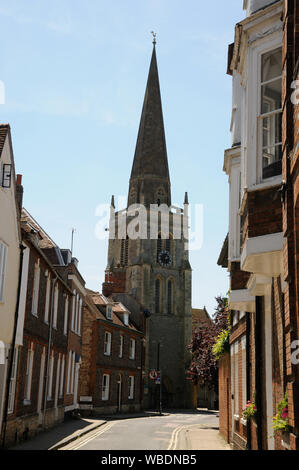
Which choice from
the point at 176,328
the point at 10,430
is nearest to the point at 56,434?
the point at 10,430

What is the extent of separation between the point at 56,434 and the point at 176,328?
51.0m

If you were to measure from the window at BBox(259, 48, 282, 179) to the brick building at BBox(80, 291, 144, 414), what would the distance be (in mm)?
29945

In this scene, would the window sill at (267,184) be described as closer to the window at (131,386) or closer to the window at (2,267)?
the window at (2,267)

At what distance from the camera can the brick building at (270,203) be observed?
6621 mm

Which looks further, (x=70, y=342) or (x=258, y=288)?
(x=70, y=342)

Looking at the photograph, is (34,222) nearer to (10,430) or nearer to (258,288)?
(10,430)

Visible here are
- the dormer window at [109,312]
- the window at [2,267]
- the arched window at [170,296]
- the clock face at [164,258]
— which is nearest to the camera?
the window at [2,267]

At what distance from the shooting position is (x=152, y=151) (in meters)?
80.1

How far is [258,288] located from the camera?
33.1 ft

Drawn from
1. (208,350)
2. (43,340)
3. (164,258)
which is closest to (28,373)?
(43,340)

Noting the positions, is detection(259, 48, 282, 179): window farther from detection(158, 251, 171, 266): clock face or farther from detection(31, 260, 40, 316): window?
detection(158, 251, 171, 266): clock face

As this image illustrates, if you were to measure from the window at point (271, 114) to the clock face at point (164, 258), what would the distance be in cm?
6424

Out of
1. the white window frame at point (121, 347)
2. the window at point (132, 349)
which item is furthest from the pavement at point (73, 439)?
the window at point (132, 349)

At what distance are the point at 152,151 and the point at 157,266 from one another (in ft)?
59.6
